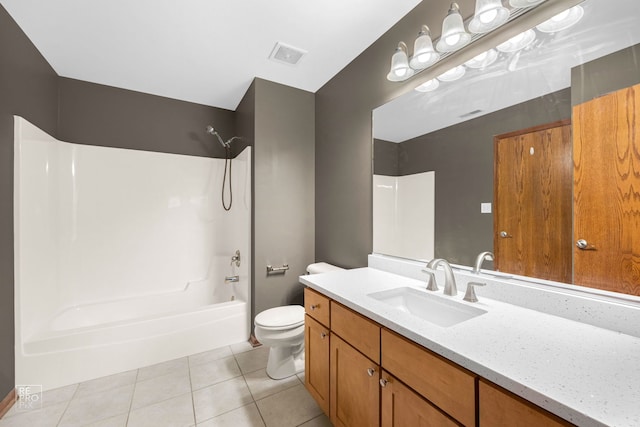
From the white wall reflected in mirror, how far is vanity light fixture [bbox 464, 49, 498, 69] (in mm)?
580

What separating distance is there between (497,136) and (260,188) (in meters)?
1.84

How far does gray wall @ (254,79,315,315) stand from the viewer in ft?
7.87

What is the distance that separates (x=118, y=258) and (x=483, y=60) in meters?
3.37

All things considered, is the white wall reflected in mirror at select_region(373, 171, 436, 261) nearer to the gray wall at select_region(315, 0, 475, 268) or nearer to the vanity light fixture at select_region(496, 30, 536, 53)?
the gray wall at select_region(315, 0, 475, 268)

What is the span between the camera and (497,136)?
48.1 inches

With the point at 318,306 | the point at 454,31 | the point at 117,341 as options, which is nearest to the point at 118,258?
the point at 117,341

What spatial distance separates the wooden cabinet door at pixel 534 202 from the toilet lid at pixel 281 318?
1358 mm

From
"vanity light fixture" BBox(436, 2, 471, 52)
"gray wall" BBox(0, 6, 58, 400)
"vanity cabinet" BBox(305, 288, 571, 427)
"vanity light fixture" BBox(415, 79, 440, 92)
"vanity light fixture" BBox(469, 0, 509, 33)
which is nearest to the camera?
"vanity cabinet" BBox(305, 288, 571, 427)

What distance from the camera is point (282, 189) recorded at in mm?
2512

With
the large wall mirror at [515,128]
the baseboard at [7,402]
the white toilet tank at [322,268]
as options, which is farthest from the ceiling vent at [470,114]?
the baseboard at [7,402]

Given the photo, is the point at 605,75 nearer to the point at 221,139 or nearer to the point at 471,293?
the point at 471,293

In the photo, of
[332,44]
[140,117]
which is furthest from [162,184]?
[332,44]

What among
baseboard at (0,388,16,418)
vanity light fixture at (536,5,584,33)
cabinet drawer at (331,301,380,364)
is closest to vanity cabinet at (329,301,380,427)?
cabinet drawer at (331,301,380,364)

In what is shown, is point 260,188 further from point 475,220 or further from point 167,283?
point 475,220
